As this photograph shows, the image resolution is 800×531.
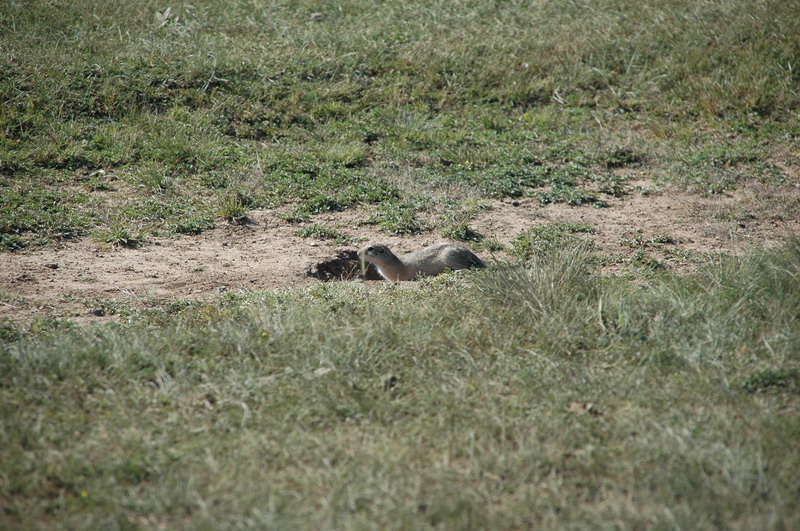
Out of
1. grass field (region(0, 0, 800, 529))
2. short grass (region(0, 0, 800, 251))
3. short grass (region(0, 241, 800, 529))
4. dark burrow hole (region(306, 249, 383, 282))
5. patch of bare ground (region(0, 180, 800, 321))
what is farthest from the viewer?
short grass (region(0, 0, 800, 251))

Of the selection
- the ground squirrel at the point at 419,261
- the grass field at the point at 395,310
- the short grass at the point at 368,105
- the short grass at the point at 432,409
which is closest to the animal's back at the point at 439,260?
the ground squirrel at the point at 419,261

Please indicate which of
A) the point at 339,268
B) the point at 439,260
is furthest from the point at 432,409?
the point at 339,268

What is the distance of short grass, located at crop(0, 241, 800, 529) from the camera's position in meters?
3.03

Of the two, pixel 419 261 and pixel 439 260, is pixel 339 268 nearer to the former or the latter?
pixel 419 261

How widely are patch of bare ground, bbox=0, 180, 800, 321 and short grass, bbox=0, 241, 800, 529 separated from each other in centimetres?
57

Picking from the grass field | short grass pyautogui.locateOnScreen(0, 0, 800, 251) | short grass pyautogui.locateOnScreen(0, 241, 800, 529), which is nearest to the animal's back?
the grass field

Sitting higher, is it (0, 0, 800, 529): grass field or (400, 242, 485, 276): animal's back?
(0, 0, 800, 529): grass field

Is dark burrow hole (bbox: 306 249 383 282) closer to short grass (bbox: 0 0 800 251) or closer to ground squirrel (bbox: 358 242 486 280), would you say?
ground squirrel (bbox: 358 242 486 280)

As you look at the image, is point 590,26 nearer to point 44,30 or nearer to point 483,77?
point 483,77

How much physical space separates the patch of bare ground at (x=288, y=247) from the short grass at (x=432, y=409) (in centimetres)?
57

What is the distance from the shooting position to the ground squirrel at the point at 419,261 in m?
6.14

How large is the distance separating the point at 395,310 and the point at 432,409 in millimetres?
1240

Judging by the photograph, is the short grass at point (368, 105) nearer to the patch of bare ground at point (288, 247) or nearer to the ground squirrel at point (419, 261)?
the patch of bare ground at point (288, 247)

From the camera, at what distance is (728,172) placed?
329 inches
